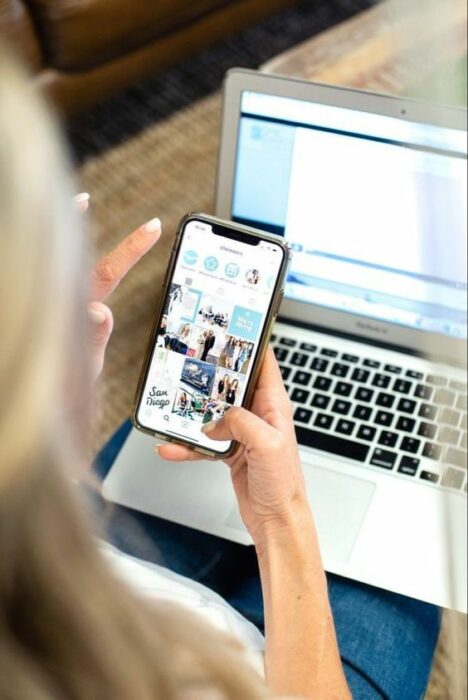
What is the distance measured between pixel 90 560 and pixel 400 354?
1.85 ft

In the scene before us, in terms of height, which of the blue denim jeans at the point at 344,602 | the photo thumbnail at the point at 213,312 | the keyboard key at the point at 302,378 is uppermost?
the photo thumbnail at the point at 213,312

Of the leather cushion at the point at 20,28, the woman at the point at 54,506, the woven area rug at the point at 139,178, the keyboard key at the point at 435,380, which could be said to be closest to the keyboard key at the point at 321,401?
the keyboard key at the point at 435,380

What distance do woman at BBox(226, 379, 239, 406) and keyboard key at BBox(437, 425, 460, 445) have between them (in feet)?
0.70

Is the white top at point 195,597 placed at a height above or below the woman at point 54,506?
below

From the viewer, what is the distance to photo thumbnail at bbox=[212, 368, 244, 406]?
0.76 m

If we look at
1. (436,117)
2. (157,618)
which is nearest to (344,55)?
(436,117)

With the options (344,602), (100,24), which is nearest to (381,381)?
(344,602)

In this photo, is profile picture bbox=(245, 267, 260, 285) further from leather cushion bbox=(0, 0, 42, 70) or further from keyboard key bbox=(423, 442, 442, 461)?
leather cushion bbox=(0, 0, 42, 70)

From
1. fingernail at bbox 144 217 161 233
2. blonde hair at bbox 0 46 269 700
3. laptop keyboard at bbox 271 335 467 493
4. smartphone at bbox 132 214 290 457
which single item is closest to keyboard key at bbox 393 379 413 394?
laptop keyboard at bbox 271 335 467 493

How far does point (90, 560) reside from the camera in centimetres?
43

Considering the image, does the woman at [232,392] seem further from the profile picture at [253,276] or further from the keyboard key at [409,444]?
the keyboard key at [409,444]

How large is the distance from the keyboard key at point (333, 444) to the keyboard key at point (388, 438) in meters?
0.02

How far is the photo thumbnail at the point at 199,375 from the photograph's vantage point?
762 millimetres

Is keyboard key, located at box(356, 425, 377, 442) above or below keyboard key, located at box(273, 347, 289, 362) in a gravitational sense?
below
